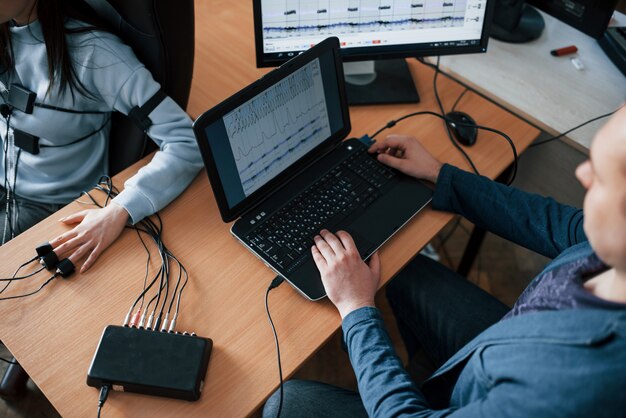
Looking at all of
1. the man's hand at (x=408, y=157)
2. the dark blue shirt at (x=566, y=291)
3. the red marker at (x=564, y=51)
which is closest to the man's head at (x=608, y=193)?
the dark blue shirt at (x=566, y=291)

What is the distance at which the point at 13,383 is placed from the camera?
148 cm

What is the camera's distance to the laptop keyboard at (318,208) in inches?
38.9

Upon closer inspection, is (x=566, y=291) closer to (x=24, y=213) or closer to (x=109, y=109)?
(x=109, y=109)

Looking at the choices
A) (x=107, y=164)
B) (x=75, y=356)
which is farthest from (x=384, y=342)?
(x=107, y=164)

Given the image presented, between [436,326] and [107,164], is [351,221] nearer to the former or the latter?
[436,326]

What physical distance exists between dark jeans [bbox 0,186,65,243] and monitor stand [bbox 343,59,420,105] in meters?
0.78

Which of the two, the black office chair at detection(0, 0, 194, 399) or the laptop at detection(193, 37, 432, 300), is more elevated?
the black office chair at detection(0, 0, 194, 399)

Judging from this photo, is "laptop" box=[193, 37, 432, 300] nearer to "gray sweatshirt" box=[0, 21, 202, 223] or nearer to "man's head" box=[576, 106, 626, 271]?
"gray sweatshirt" box=[0, 21, 202, 223]

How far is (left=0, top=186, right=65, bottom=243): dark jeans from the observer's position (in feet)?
4.06

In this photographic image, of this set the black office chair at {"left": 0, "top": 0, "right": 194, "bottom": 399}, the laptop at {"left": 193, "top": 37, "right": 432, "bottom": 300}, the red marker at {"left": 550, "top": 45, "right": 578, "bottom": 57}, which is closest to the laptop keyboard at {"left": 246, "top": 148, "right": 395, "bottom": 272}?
the laptop at {"left": 193, "top": 37, "right": 432, "bottom": 300}

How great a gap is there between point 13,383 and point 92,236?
2.59ft

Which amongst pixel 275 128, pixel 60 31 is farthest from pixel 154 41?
pixel 275 128

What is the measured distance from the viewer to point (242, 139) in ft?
3.16

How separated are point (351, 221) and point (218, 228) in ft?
0.87
